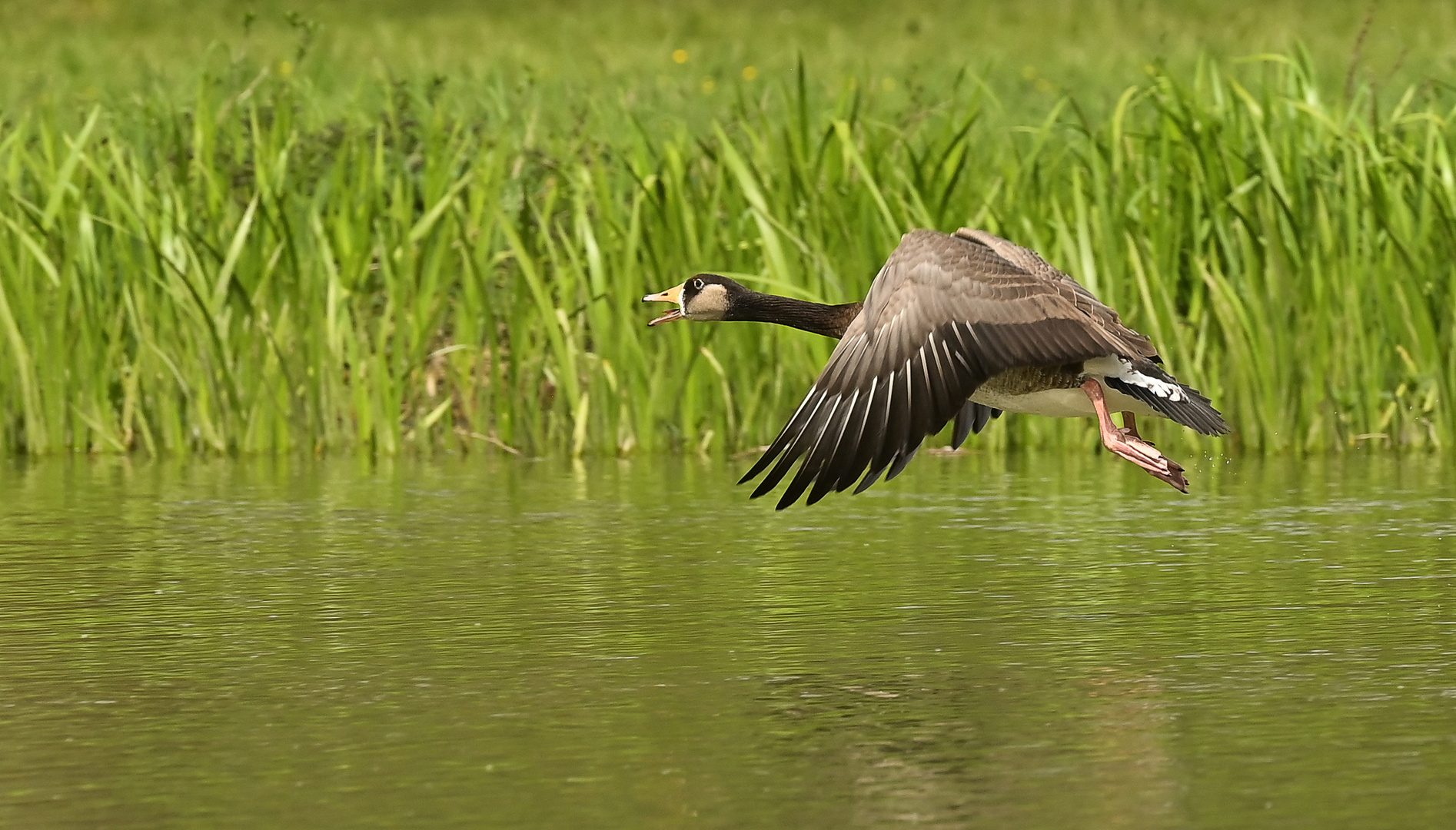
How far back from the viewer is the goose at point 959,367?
24.5ft

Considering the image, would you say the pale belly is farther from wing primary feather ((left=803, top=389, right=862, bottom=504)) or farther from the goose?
wing primary feather ((left=803, top=389, right=862, bottom=504))

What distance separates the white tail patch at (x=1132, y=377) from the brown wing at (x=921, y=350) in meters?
0.30

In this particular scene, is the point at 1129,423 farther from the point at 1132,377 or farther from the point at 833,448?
the point at 833,448

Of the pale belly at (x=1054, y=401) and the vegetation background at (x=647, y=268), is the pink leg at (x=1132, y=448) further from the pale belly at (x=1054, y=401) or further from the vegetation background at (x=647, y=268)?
the vegetation background at (x=647, y=268)

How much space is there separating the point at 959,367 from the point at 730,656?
1539 mm

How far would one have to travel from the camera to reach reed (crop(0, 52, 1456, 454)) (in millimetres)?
11797

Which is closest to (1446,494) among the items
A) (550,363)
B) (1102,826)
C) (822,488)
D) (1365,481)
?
(1365,481)

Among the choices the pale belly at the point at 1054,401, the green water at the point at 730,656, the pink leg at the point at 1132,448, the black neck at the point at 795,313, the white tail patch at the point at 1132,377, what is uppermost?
the black neck at the point at 795,313

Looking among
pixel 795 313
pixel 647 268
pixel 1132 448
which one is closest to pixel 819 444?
pixel 1132 448

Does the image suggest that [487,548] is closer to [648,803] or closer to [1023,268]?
[1023,268]

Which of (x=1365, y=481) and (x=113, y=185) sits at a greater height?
(x=113, y=185)

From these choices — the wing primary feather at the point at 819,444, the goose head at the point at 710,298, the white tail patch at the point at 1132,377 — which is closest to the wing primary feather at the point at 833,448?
the wing primary feather at the point at 819,444

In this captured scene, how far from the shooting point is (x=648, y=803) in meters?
A: 4.84

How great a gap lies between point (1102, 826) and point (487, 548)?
461 centimetres
